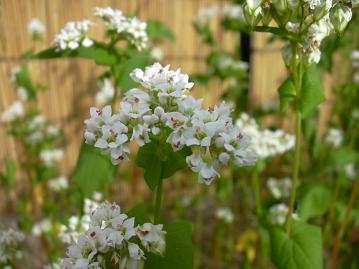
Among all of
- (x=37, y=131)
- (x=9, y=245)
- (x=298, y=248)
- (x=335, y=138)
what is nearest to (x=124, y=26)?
(x=9, y=245)

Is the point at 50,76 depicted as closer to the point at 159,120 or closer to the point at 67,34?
the point at 67,34

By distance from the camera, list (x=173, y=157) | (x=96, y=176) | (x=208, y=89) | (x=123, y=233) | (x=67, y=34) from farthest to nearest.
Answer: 1. (x=208, y=89)
2. (x=67, y=34)
3. (x=96, y=176)
4. (x=173, y=157)
5. (x=123, y=233)

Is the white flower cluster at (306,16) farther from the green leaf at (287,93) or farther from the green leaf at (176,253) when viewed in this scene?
the green leaf at (176,253)

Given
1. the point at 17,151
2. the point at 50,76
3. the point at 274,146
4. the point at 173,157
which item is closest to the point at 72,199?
the point at 17,151

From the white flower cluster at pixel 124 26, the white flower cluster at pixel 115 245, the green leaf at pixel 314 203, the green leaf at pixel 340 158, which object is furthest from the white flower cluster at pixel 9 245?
the green leaf at pixel 340 158

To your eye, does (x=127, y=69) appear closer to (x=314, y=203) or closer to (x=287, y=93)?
(x=287, y=93)

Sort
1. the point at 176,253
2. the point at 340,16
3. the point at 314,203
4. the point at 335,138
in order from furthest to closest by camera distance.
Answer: the point at 335,138
the point at 314,203
the point at 340,16
the point at 176,253
